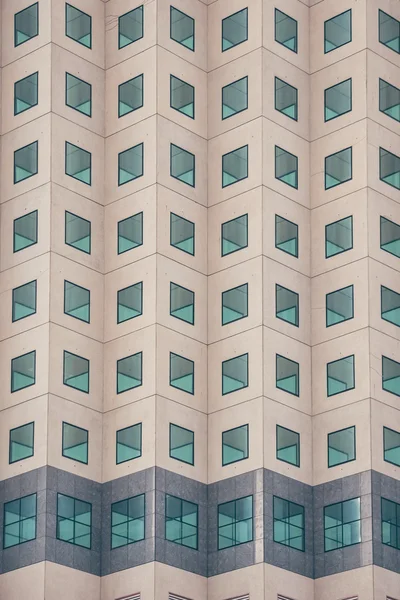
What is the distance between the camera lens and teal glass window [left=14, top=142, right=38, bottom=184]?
317 ft

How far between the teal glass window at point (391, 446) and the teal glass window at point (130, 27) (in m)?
23.9

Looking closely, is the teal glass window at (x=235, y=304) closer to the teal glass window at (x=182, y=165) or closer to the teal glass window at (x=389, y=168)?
the teal glass window at (x=182, y=165)

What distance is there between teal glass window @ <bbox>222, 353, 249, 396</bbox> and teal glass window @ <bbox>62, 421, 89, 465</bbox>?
705cm

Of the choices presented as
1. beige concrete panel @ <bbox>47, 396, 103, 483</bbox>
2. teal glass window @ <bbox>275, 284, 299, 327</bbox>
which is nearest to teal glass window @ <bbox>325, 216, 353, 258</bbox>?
teal glass window @ <bbox>275, 284, 299, 327</bbox>

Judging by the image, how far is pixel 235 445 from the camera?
92.9 metres

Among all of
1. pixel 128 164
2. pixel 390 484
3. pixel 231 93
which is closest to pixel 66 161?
pixel 128 164

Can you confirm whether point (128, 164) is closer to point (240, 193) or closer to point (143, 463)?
point (240, 193)

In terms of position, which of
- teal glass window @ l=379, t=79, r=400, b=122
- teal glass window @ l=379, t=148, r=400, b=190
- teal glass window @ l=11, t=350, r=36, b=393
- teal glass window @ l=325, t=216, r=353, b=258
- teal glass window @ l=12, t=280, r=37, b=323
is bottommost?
teal glass window @ l=11, t=350, r=36, b=393

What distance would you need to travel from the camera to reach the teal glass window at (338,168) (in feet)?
318

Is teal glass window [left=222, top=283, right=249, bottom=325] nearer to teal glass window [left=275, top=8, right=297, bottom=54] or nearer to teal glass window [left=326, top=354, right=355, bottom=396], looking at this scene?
teal glass window [left=326, top=354, right=355, bottom=396]

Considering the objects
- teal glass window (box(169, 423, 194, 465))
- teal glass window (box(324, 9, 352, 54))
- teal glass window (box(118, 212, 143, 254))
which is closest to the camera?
teal glass window (box(169, 423, 194, 465))

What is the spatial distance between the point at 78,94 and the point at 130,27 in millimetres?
4673

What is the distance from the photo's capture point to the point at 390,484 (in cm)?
9162

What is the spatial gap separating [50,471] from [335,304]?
53.1 feet
